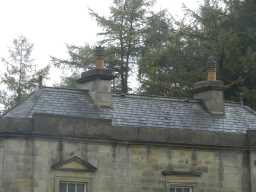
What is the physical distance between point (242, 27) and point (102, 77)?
19.3 metres

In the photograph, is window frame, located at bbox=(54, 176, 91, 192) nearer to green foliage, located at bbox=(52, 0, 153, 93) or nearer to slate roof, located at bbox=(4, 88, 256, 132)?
slate roof, located at bbox=(4, 88, 256, 132)

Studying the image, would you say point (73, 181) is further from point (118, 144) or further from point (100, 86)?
point (100, 86)

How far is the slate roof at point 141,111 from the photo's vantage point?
25.6m

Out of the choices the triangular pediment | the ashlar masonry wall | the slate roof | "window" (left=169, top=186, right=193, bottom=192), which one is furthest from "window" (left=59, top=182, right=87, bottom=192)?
"window" (left=169, top=186, right=193, bottom=192)

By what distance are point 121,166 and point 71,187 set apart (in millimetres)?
1976

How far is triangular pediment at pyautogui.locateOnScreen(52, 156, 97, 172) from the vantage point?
23.7 m

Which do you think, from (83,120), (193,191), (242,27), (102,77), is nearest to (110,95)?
(102,77)

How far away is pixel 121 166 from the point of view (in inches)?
977

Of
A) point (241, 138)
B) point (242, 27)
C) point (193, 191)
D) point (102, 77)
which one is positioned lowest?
point (193, 191)

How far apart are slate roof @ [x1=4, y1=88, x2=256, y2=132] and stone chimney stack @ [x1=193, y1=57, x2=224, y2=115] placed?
0.27m

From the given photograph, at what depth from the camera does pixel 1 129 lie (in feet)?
76.2

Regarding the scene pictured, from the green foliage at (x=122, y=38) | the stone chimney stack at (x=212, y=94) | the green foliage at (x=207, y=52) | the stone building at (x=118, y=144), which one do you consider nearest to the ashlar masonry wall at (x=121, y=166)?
the stone building at (x=118, y=144)

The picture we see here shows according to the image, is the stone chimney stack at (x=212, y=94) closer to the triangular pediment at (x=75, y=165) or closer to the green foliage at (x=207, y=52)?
the triangular pediment at (x=75, y=165)

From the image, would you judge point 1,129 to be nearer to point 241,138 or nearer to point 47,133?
point 47,133
